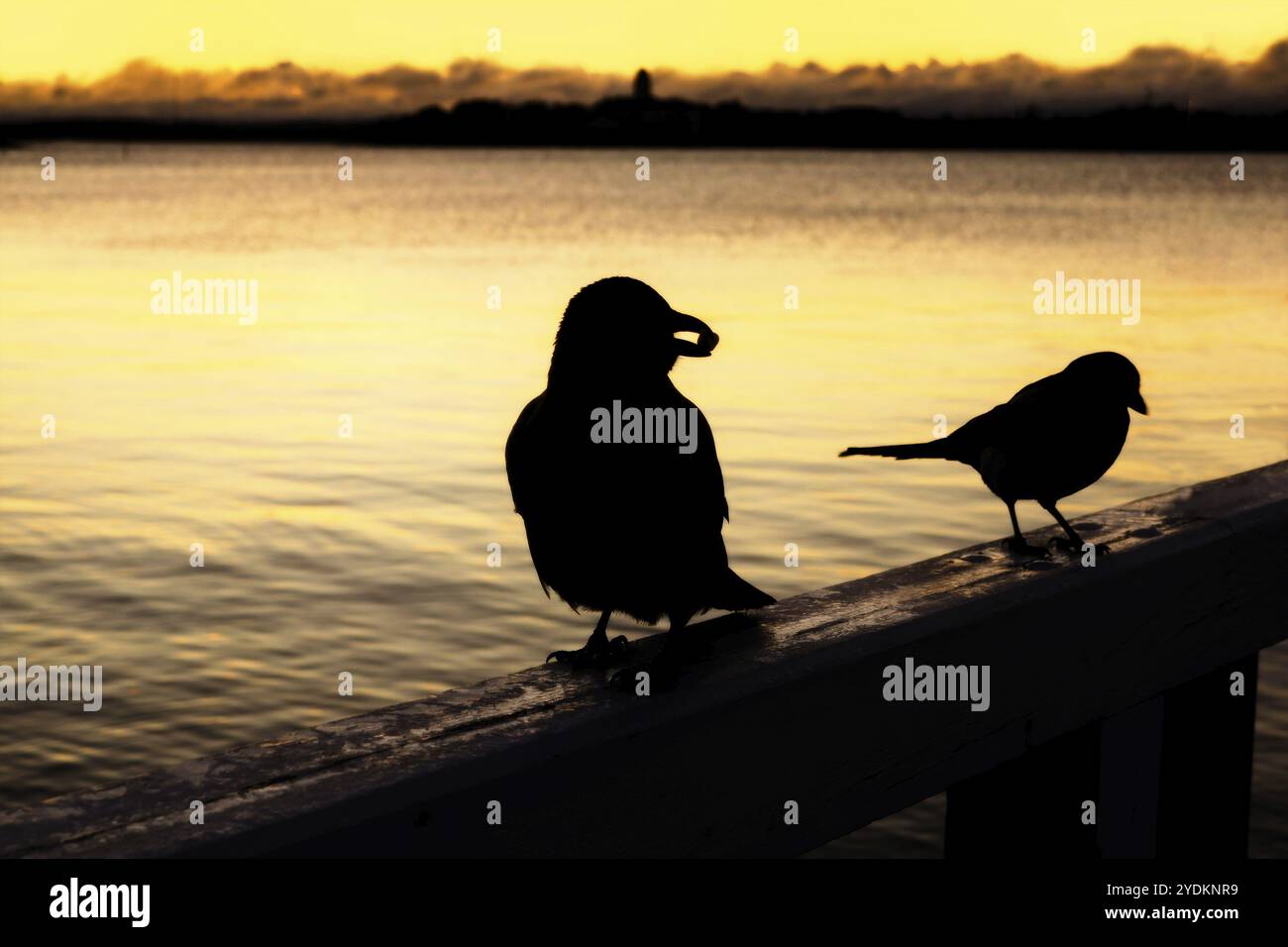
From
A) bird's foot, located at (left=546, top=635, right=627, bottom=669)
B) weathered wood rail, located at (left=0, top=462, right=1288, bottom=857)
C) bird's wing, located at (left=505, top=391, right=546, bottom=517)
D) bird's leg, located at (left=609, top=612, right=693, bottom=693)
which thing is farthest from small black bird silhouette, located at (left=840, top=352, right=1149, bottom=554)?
bird's leg, located at (left=609, top=612, right=693, bottom=693)

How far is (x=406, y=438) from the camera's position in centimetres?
1542

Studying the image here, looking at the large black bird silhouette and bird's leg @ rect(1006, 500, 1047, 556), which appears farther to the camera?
bird's leg @ rect(1006, 500, 1047, 556)

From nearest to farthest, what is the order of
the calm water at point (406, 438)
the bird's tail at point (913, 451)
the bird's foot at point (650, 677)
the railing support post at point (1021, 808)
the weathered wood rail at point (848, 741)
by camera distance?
the weathered wood rail at point (848, 741)
the bird's foot at point (650, 677)
the railing support post at point (1021, 808)
the bird's tail at point (913, 451)
the calm water at point (406, 438)

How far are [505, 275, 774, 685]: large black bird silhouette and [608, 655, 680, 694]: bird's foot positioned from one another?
1.02 feet

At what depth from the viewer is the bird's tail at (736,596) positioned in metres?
2.48

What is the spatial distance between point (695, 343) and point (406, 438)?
1327 centimetres

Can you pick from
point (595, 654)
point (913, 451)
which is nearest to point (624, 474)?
point (595, 654)

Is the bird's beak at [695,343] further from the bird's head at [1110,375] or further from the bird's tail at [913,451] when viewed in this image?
the bird's head at [1110,375]

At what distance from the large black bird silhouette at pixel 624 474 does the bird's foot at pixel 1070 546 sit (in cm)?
56

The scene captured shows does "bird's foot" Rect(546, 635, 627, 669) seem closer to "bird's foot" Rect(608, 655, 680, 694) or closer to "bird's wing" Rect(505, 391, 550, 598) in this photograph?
"bird's foot" Rect(608, 655, 680, 694)

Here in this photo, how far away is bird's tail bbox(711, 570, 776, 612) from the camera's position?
248 centimetres

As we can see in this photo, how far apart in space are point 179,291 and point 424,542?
84.4ft

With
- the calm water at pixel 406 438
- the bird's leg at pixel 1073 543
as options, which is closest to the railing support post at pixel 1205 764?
the bird's leg at pixel 1073 543

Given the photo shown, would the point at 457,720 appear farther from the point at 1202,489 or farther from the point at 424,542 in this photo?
the point at 424,542
